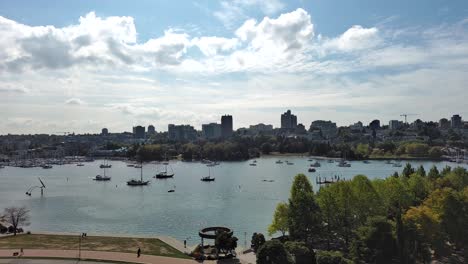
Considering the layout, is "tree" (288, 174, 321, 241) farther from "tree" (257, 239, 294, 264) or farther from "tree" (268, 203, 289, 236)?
"tree" (257, 239, 294, 264)

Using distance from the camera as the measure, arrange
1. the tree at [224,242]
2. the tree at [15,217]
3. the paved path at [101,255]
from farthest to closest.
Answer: the tree at [15,217] → the tree at [224,242] → the paved path at [101,255]

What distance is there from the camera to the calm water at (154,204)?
4178cm

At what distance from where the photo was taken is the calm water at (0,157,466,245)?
137 feet

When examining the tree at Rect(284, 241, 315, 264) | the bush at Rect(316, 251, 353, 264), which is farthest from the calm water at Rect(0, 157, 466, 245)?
the bush at Rect(316, 251, 353, 264)

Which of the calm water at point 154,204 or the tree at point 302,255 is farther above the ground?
the tree at point 302,255

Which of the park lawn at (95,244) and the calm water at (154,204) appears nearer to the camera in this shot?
the park lawn at (95,244)

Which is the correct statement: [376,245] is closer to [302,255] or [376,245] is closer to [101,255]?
[302,255]

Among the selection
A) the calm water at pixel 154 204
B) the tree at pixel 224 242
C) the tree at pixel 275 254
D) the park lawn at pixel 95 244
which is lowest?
the calm water at pixel 154 204

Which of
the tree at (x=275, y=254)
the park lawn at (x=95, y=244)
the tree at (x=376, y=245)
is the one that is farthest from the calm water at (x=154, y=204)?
the tree at (x=275, y=254)

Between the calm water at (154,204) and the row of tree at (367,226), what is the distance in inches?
309

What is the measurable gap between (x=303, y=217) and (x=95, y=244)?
46.0 feet

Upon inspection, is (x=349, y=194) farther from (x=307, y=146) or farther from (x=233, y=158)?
(x=307, y=146)

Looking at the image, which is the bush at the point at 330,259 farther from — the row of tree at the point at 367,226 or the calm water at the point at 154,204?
the calm water at the point at 154,204

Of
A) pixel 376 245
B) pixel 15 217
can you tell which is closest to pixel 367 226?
pixel 376 245
